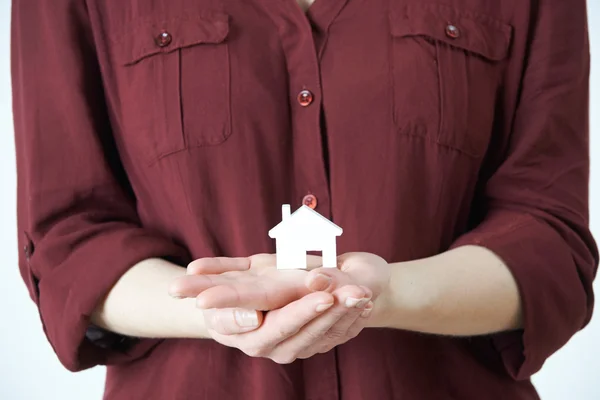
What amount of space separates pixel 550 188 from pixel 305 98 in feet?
1.06

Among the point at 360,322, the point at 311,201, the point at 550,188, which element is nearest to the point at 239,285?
the point at 360,322

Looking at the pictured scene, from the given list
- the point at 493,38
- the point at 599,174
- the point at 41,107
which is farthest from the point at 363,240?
the point at 599,174

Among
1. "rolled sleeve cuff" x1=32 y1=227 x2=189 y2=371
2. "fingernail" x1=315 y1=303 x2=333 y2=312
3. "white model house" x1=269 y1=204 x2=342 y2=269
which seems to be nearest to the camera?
"fingernail" x1=315 y1=303 x2=333 y2=312

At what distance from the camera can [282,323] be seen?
632mm

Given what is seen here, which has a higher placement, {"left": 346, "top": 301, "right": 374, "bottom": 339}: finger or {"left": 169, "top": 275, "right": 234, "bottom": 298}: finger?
{"left": 169, "top": 275, "right": 234, "bottom": 298}: finger

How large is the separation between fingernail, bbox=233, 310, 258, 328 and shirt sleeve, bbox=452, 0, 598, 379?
1.02 ft

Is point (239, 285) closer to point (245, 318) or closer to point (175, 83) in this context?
point (245, 318)

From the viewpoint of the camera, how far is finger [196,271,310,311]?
0.61 m

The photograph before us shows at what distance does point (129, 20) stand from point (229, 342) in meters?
0.43

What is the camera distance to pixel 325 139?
2.80ft

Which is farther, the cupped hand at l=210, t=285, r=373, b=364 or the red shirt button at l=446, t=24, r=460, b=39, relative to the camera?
the red shirt button at l=446, t=24, r=460, b=39

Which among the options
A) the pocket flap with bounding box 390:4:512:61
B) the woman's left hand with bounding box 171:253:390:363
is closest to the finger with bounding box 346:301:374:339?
the woman's left hand with bounding box 171:253:390:363

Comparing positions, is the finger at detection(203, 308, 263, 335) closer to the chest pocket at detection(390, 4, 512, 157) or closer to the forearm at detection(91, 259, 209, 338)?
the forearm at detection(91, 259, 209, 338)

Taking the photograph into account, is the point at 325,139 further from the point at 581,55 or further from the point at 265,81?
the point at 581,55
